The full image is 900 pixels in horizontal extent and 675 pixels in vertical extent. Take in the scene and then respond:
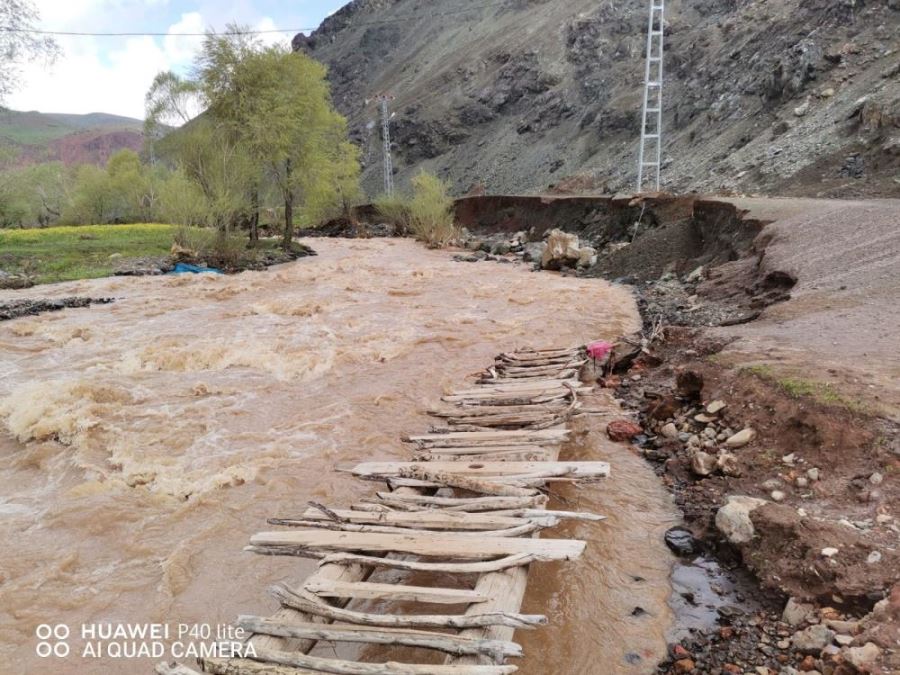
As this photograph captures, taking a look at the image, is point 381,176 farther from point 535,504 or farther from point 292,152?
point 535,504

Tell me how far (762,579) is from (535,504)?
4.62ft

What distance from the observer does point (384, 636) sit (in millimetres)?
2783

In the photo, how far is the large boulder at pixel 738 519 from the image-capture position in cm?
380

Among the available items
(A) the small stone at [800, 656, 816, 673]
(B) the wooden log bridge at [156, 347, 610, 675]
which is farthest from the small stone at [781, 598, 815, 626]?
(B) the wooden log bridge at [156, 347, 610, 675]

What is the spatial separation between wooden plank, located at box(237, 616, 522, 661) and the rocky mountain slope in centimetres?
1568

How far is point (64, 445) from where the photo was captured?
626cm

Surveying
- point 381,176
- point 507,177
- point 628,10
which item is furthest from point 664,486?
point 381,176

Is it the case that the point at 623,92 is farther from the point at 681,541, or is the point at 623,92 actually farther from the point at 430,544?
the point at 430,544

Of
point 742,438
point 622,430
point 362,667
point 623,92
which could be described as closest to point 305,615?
point 362,667

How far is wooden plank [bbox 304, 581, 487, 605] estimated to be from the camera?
118 inches

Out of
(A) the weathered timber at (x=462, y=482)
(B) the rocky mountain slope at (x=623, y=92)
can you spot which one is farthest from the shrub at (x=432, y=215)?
(A) the weathered timber at (x=462, y=482)

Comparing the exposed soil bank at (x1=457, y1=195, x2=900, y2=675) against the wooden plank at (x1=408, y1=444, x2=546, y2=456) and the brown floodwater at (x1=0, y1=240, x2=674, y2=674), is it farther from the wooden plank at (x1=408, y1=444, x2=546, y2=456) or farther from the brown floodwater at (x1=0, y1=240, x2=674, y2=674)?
the wooden plank at (x1=408, y1=444, x2=546, y2=456)

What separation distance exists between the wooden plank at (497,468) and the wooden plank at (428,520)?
28.3 inches

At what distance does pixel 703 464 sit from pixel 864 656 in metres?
2.26
